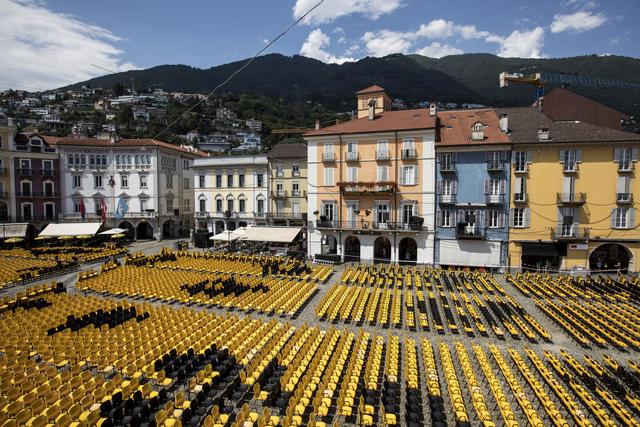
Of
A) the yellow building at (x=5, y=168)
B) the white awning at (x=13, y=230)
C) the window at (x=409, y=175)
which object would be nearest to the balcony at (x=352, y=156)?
the window at (x=409, y=175)

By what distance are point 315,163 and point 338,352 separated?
25782 millimetres

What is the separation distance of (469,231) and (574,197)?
9410 mm

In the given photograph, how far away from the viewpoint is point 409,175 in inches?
1331

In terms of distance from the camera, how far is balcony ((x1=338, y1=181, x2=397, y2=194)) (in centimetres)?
3384

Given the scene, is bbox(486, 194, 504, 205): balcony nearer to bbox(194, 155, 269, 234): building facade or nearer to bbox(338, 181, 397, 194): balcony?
bbox(338, 181, 397, 194): balcony

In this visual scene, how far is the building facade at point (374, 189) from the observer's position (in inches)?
1312

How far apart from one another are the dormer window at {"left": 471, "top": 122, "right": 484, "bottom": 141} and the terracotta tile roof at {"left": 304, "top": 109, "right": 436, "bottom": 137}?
3.74 metres

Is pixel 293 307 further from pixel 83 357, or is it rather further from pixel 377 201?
pixel 377 201

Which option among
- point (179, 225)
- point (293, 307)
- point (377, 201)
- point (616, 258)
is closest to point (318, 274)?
point (293, 307)

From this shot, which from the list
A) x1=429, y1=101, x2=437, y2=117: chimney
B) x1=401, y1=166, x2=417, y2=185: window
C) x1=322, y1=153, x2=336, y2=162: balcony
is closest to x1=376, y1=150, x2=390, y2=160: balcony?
x1=401, y1=166, x2=417, y2=185: window

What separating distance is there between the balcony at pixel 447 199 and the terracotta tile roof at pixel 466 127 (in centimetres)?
491

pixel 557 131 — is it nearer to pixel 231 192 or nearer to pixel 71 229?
pixel 231 192

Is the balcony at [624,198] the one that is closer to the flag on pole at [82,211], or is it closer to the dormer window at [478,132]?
the dormer window at [478,132]

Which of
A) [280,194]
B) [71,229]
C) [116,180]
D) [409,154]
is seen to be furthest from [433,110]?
[71,229]
